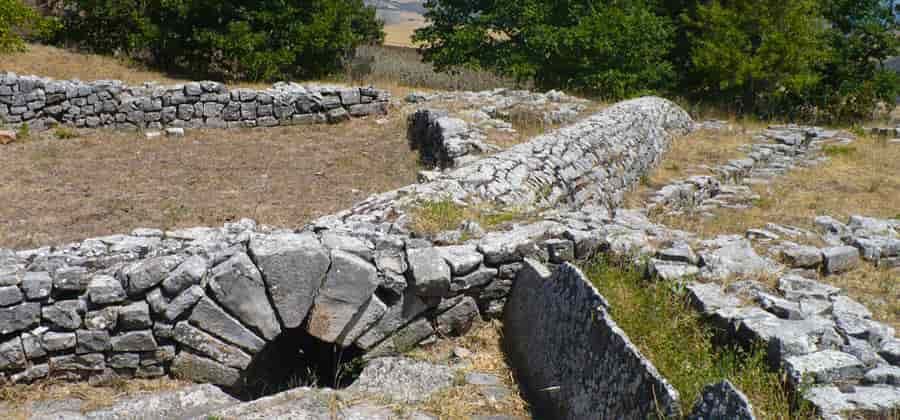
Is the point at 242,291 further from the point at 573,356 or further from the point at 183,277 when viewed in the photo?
Result: the point at 573,356

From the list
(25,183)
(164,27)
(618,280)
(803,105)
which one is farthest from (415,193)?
(803,105)

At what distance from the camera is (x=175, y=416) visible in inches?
177

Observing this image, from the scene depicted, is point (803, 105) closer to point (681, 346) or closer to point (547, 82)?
point (547, 82)

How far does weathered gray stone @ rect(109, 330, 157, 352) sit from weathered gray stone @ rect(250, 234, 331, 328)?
0.86 m

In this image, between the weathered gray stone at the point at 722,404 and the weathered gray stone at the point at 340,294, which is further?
the weathered gray stone at the point at 340,294

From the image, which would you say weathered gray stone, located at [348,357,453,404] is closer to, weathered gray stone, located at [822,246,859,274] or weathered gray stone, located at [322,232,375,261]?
weathered gray stone, located at [322,232,375,261]

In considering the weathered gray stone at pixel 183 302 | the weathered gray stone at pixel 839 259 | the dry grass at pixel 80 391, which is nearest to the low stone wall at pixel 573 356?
the weathered gray stone at pixel 183 302

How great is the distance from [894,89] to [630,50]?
8.67 meters

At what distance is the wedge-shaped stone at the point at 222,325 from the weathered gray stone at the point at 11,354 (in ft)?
3.48

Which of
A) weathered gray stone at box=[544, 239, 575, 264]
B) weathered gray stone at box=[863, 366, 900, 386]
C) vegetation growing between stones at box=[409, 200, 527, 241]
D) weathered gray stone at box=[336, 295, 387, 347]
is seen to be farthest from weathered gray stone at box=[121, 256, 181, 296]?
weathered gray stone at box=[863, 366, 900, 386]

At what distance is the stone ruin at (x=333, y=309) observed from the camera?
4312 millimetres

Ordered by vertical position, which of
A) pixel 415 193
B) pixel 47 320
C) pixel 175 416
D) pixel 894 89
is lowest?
pixel 175 416

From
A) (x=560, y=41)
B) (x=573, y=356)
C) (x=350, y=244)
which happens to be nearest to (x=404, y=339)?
(x=350, y=244)

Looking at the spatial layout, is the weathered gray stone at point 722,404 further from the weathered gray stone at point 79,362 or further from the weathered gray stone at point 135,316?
the weathered gray stone at point 79,362
